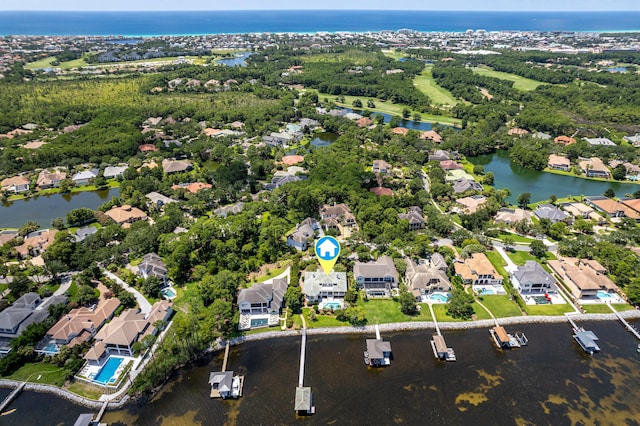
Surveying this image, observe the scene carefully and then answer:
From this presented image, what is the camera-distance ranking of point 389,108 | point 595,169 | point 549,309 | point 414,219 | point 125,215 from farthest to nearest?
point 389,108, point 595,169, point 125,215, point 414,219, point 549,309

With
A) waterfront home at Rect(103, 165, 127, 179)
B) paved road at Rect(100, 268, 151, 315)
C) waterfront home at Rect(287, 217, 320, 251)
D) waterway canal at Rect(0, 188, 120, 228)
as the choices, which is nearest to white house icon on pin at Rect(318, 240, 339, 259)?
waterfront home at Rect(287, 217, 320, 251)

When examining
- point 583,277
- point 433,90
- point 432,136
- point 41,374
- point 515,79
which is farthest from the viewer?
point 515,79

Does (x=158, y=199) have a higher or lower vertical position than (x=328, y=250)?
lower

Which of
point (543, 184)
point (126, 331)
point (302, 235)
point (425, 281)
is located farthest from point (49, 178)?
point (543, 184)

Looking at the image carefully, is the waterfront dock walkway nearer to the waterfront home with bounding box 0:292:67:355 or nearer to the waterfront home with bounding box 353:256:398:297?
the waterfront home with bounding box 353:256:398:297

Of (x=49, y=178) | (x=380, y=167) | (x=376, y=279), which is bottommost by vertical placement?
(x=376, y=279)

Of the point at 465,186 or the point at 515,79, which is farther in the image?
the point at 515,79

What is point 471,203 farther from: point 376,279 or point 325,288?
point 325,288
